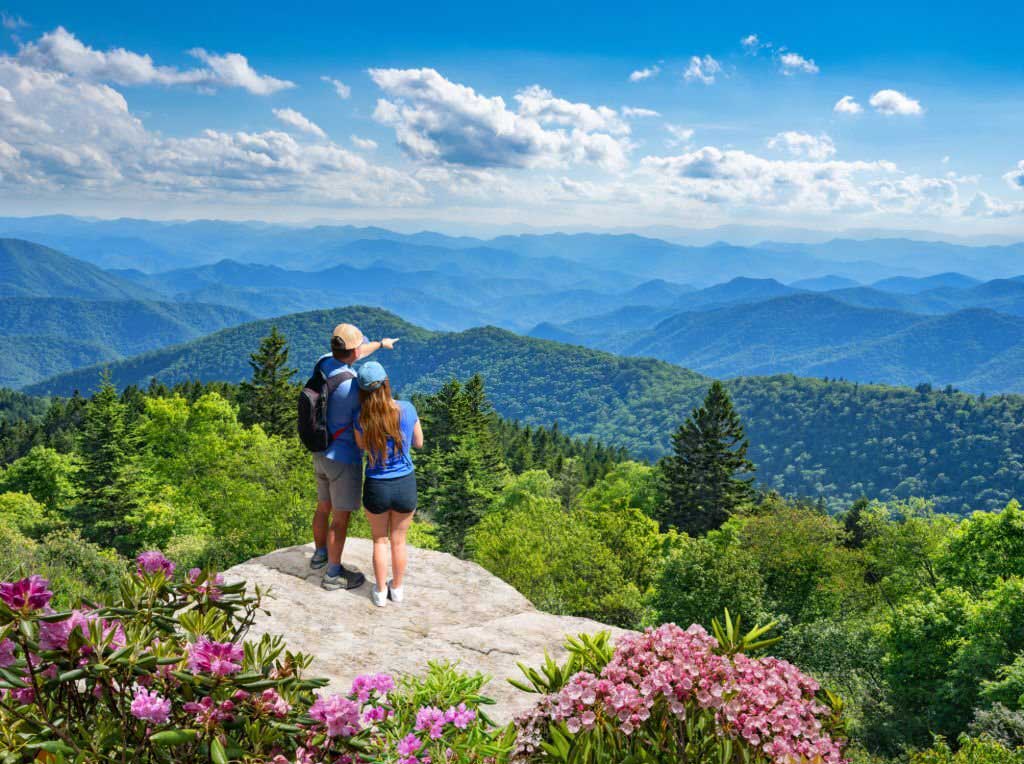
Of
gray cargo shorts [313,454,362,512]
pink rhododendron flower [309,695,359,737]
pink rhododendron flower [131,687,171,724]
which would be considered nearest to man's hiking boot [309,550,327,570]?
gray cargo shorts [313,454,362,512]

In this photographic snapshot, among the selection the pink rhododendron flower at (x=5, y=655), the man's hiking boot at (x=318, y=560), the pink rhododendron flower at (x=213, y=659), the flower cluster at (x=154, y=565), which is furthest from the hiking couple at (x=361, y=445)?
the pink rhododendron flower at (x=5, y=655)

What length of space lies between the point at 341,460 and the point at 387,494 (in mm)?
733

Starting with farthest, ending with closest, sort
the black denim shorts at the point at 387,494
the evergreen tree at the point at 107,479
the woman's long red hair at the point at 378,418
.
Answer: the evergreen tree at the point at 107,479 < the black denim shorts at the point at 387,494 < the woman's long red hair at the point at 378,418

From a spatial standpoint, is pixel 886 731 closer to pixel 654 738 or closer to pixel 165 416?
pixel 654 738

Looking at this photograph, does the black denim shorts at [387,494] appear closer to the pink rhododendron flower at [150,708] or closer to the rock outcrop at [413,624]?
the rock outcrop at [413,624]

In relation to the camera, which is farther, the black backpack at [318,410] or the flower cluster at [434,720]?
the black backpack at [318,410]

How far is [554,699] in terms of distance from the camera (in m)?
3.50

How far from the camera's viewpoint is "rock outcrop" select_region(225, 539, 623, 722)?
6.11 meters

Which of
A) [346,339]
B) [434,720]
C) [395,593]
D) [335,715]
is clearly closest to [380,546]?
[395,593]

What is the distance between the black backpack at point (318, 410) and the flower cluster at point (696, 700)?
4.92 m

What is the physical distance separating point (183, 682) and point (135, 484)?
45915 mm

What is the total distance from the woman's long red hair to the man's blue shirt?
20 centimetres

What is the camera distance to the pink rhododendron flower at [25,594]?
2.60 metres

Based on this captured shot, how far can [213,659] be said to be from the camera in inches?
109
